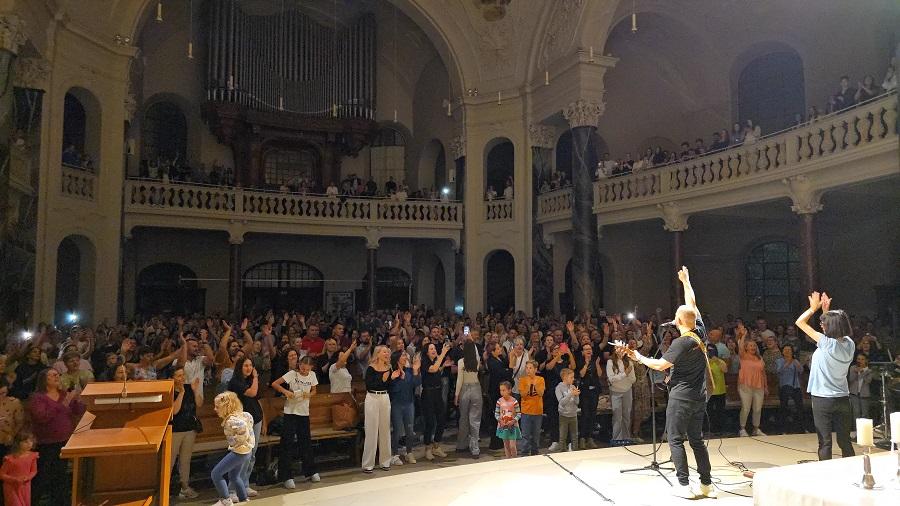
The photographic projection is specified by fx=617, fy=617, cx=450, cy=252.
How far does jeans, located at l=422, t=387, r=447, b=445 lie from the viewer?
933 centimetres

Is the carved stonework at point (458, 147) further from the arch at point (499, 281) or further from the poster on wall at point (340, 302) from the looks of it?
the poster on wall at point (340, 302)

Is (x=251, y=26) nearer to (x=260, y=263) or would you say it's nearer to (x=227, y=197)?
(x=227, y=197)

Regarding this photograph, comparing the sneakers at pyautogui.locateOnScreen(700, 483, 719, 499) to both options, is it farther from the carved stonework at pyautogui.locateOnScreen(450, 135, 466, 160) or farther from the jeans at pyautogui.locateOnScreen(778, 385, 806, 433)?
the carved stonework at pyautogui.locateOnScreen(450, 135, 466, 160)

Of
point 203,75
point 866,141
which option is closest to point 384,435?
point 866,141

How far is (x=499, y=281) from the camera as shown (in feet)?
71.2

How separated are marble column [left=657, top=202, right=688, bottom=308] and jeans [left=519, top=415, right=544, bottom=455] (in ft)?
28.0

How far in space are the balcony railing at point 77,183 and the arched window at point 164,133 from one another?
233 inches

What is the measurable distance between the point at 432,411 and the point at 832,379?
5.41 m

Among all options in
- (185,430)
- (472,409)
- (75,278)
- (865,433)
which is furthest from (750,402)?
(75,278)

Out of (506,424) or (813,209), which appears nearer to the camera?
(506,424)

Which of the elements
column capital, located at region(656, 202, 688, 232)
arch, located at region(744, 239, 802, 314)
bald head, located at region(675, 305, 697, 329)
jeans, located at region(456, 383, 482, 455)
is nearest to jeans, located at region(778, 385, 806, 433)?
jeans, located at region(456, 383, 482, 455)

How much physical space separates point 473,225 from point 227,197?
7.96 m

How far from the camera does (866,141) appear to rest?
11.0m

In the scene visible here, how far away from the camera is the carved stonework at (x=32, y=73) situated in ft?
42.3
